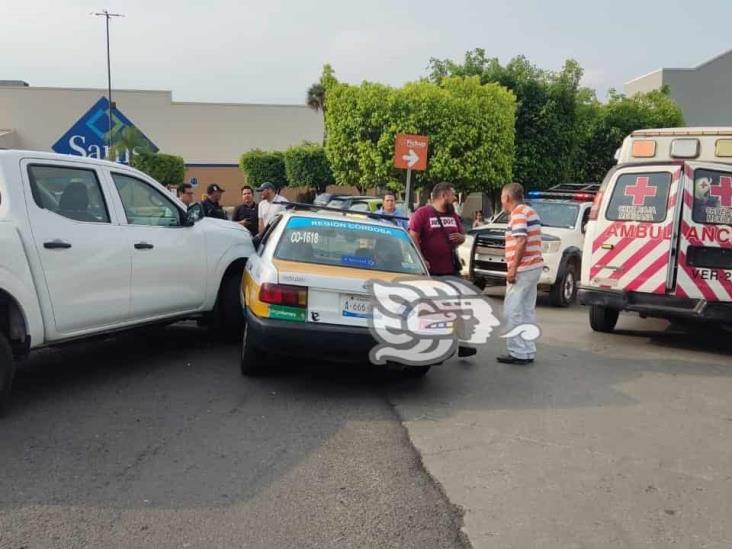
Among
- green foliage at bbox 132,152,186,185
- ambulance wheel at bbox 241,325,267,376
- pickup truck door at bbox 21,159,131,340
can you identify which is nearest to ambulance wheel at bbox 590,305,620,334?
ambulance wheel at bbox 241,325,267,376

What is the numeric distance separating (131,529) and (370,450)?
5.57 feet

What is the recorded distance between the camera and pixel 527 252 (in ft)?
23.8

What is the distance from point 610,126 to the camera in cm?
2808

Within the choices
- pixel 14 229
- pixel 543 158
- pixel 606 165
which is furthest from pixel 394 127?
pixel 14 229

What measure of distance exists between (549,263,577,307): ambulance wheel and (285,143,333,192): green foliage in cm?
3161

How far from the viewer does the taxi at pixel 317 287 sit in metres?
5.65

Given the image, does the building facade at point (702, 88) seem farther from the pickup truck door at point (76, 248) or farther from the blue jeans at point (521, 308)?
the pickup truck door at point (76, 248)

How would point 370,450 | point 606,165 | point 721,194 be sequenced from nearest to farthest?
1. point 370,450
2. point 721,194
3. point 606,165

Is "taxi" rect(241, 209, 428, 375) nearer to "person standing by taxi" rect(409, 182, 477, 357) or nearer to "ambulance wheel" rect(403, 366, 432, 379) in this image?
"ambulance wheel" rect(403, 366, 432, 379)

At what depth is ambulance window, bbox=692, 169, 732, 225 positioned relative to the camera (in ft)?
25.9

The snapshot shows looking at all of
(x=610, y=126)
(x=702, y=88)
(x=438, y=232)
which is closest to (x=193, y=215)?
(x=438, y=232)

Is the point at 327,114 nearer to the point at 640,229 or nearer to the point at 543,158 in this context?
the point at 543,158

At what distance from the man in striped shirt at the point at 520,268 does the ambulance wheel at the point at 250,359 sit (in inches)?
101

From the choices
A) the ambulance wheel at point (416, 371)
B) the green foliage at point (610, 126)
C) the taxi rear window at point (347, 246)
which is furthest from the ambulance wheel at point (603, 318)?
the green foliage at point (610, 126)
